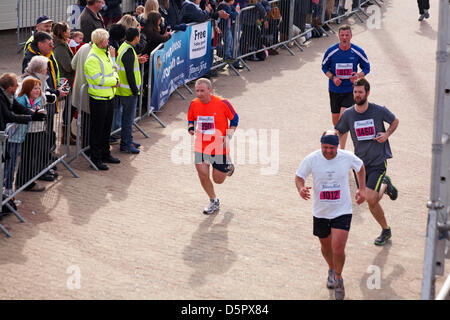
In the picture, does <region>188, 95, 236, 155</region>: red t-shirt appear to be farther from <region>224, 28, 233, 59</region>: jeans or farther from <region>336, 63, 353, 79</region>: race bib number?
<region>224, 28, 233, 59</region>: jeans

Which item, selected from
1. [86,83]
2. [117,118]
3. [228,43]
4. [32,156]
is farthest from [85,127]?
[228,43]

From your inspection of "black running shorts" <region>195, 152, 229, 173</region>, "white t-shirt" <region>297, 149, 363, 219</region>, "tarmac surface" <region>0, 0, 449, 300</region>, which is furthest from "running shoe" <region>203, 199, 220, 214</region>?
"white t-shirt" <region>297, 149, 363, 219</region>

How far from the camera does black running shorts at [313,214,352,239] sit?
8352 millimetres

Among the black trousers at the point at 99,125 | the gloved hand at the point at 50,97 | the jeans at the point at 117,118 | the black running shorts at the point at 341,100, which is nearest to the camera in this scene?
the gloved hand at the point at 50,97

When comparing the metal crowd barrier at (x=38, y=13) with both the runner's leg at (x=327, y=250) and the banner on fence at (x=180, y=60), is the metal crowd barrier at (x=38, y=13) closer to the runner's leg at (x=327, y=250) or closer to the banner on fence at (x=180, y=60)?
the banner on fence at (x=180, y=60)

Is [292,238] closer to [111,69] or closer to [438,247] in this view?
[438,247]

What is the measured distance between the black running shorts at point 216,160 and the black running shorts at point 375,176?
2.07 metres

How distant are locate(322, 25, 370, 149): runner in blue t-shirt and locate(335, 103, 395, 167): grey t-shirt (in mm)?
2726

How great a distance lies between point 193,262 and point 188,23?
7731mm

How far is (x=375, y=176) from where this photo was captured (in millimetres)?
9586

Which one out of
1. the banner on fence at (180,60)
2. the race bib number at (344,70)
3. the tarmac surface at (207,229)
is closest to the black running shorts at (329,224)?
the tarmac surface at (207,229)

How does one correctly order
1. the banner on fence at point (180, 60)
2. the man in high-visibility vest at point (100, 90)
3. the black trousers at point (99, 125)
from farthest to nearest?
1. the banner on fence at point (180, 60)
2. the black trousers at point (99, 125)
3. the man in high-visibility vest at point (100, 90)

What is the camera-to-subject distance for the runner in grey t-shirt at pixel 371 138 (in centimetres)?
959
